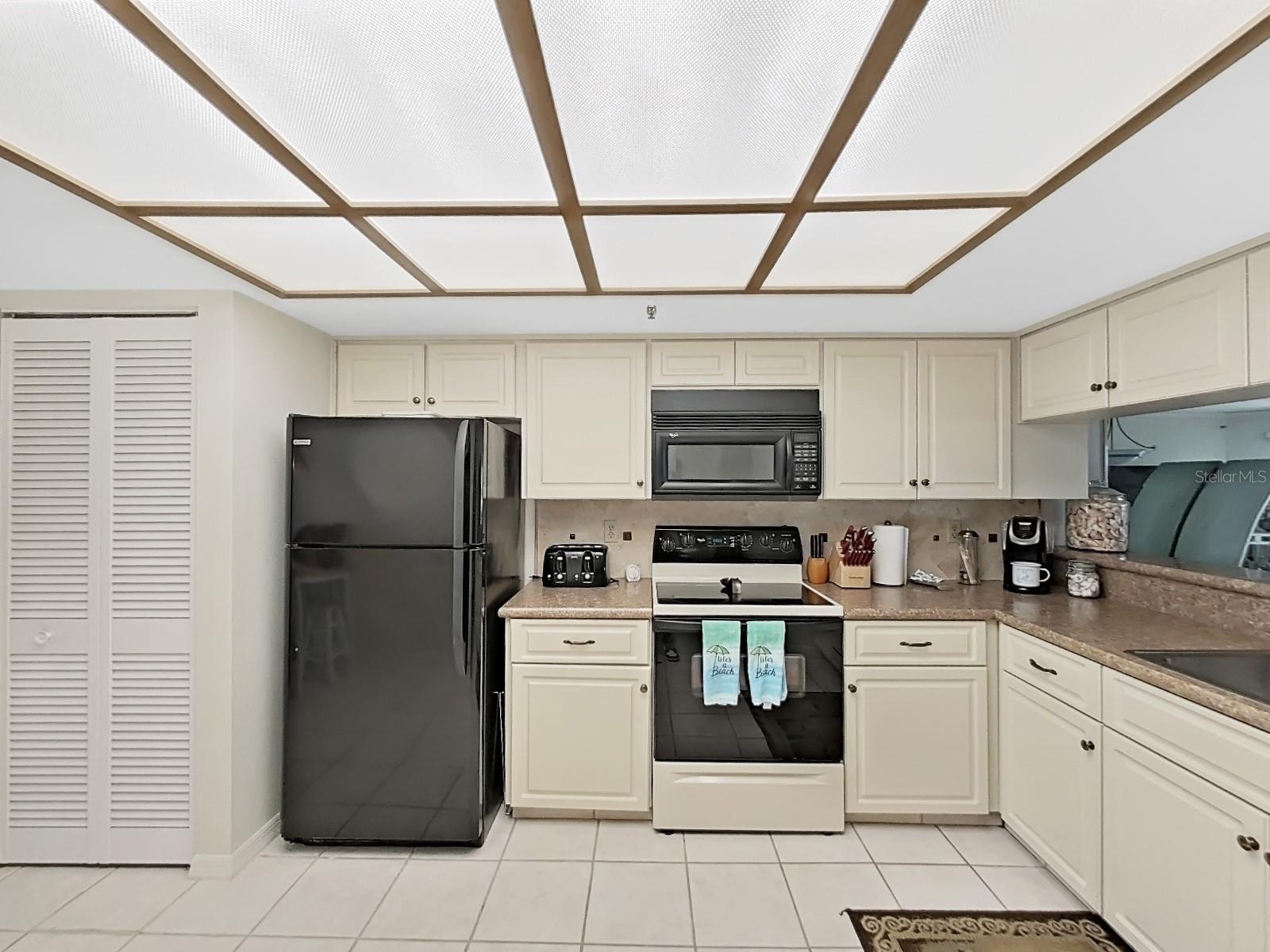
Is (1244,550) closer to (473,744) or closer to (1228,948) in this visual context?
(1228,948)

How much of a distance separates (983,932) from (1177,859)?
0.63 m

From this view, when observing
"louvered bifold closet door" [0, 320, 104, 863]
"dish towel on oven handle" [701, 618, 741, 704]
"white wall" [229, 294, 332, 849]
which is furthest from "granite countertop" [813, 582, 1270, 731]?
"louvered bifold closet door" [0, 320, 104, 863]

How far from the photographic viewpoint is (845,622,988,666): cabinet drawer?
2572 mm

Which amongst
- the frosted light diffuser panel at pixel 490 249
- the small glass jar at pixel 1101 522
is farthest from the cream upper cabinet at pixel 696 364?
the small glass jar at pixel 1101 522

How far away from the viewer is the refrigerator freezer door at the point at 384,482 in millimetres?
2459

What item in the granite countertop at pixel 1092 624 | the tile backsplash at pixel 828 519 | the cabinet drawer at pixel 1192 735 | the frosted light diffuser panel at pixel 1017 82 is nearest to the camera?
the frosted light diffuser panel at pixel 1017 82

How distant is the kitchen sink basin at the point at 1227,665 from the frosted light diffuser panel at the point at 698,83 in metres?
1.77

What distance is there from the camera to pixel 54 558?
2.32 meters

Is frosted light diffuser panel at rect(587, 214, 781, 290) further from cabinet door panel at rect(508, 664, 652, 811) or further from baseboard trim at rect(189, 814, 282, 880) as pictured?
baseboard trim at rect(189, 814, 282, 880)

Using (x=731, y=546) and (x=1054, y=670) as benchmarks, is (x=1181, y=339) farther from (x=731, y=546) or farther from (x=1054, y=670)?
(x=731, y=546)

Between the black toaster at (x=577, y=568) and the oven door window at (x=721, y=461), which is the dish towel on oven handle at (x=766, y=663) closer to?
the oven door window at (x=721, y=461)

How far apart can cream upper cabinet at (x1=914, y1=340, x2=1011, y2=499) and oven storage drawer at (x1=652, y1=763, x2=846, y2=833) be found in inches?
52.9

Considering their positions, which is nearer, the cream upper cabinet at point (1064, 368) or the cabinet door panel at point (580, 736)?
the cream upper cabinet at point (1064, 368)

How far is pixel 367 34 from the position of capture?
1021 mm
